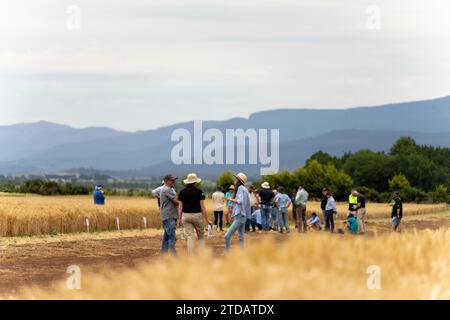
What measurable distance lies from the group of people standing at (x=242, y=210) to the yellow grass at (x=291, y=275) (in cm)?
1043

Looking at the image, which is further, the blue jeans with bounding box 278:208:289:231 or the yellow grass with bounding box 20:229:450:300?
the blue jeans with bounding box 278:208:289:231

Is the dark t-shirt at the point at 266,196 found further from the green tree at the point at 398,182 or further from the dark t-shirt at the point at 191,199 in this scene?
the green tree at the point at 398,182

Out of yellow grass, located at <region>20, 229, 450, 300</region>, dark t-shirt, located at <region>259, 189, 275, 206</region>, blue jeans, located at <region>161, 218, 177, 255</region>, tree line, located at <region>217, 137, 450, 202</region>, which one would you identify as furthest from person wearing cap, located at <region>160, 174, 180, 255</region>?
tree line, located at <region>217, 137, 450, 202</region>

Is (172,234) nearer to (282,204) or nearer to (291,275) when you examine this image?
(291,275)

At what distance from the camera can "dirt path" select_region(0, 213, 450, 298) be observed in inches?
765

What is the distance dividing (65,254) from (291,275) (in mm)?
19210

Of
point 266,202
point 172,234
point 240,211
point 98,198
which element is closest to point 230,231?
point 240,211

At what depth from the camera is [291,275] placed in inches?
296

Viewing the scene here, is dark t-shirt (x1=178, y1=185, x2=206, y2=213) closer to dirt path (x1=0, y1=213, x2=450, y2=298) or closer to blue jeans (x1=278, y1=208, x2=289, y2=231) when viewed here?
dirt path (x1=0, y1=213, x2=450, y2=298)

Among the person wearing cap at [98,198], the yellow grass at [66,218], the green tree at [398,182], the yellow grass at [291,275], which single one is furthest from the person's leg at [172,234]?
the green tree at [398,182]

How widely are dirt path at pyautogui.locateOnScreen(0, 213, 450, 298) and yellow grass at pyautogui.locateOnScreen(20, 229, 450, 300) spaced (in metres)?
8.02

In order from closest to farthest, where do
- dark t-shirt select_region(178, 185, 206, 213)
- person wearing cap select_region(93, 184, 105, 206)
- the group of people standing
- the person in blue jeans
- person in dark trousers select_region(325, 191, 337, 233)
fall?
dark t-shirt select_region(178, 185, 206, 213)
the group of people standing
the person in blue jeans
person in dark trousers select_region(325, 191, 337, 233)
person wearing cap select_region(93, 184, 105, 206)

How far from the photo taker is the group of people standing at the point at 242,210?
21.0 metres
